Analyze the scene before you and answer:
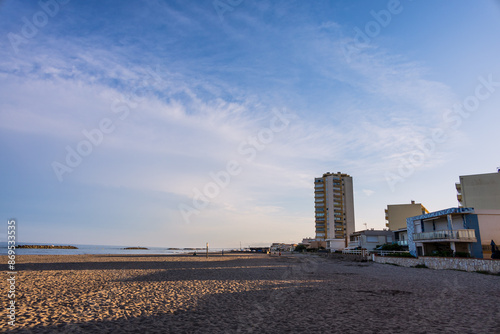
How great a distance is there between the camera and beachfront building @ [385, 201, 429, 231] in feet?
231

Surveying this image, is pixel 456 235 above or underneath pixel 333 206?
underneath

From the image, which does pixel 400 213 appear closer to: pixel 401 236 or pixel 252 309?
pixel 401 236

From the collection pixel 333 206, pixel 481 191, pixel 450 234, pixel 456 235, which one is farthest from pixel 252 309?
pixel 333 206

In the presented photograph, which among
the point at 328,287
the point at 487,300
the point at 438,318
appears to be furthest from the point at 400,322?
the point at 328,287

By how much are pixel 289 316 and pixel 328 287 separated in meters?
7.06

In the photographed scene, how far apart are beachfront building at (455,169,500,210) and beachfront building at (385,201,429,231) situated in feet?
66.2

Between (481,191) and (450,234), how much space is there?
24630 mm

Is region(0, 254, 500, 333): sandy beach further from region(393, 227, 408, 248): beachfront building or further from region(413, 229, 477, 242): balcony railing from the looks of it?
region(393, 227, 408, 248): beachfront building

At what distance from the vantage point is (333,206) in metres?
110

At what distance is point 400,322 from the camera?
28.9 feet

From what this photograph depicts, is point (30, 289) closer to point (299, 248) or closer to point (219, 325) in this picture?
point (219, 325)

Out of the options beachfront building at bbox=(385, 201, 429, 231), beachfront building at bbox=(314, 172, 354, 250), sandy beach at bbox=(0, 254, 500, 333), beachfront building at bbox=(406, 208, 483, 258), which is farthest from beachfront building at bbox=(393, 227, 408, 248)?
beachfront building at bbox=(314, 172, 354, 250)

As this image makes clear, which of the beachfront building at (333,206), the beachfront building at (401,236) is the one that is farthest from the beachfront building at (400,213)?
the beachfront building at (333,206)

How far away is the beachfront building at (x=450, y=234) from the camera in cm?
3070
